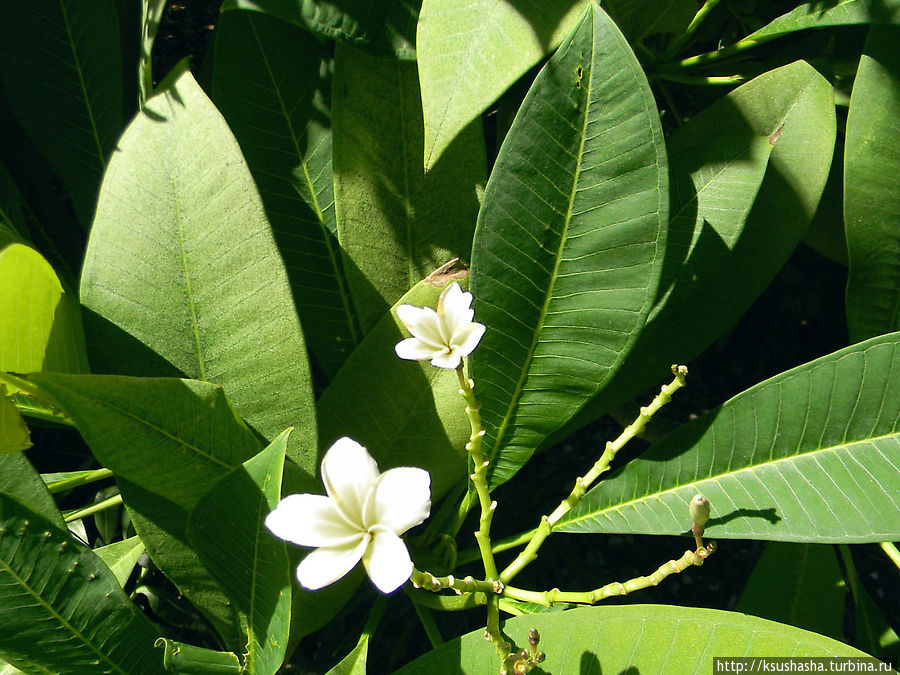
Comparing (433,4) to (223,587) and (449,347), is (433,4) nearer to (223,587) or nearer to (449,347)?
(449,347)

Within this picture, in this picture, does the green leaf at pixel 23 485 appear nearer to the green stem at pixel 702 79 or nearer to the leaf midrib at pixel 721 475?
the leaf midrib at pixel 721 475

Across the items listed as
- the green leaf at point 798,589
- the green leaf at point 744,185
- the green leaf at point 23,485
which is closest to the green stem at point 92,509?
the green leaf at point 23,485

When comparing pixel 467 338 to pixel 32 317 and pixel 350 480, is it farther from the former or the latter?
pixel 32 317

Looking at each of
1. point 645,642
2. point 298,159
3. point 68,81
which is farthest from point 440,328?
point 68,81

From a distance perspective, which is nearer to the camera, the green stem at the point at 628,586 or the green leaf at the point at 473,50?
the green stem at the point at 628,586

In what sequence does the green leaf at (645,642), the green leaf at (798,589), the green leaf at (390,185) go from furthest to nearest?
the green leaf at (798,589), the green leaf at (390,185), the green leaf at (645,642)

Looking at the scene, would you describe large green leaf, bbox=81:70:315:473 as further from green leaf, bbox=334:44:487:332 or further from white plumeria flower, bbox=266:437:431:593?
white plumeria flower, bbox=266:437:431:593

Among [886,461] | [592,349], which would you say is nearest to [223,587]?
[592,349]

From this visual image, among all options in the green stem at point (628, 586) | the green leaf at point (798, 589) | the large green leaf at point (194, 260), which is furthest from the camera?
the green leaf at point (798, 589)

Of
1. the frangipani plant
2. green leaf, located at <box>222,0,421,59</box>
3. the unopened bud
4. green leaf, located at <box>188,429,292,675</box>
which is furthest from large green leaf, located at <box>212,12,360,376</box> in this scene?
the unopened bud
